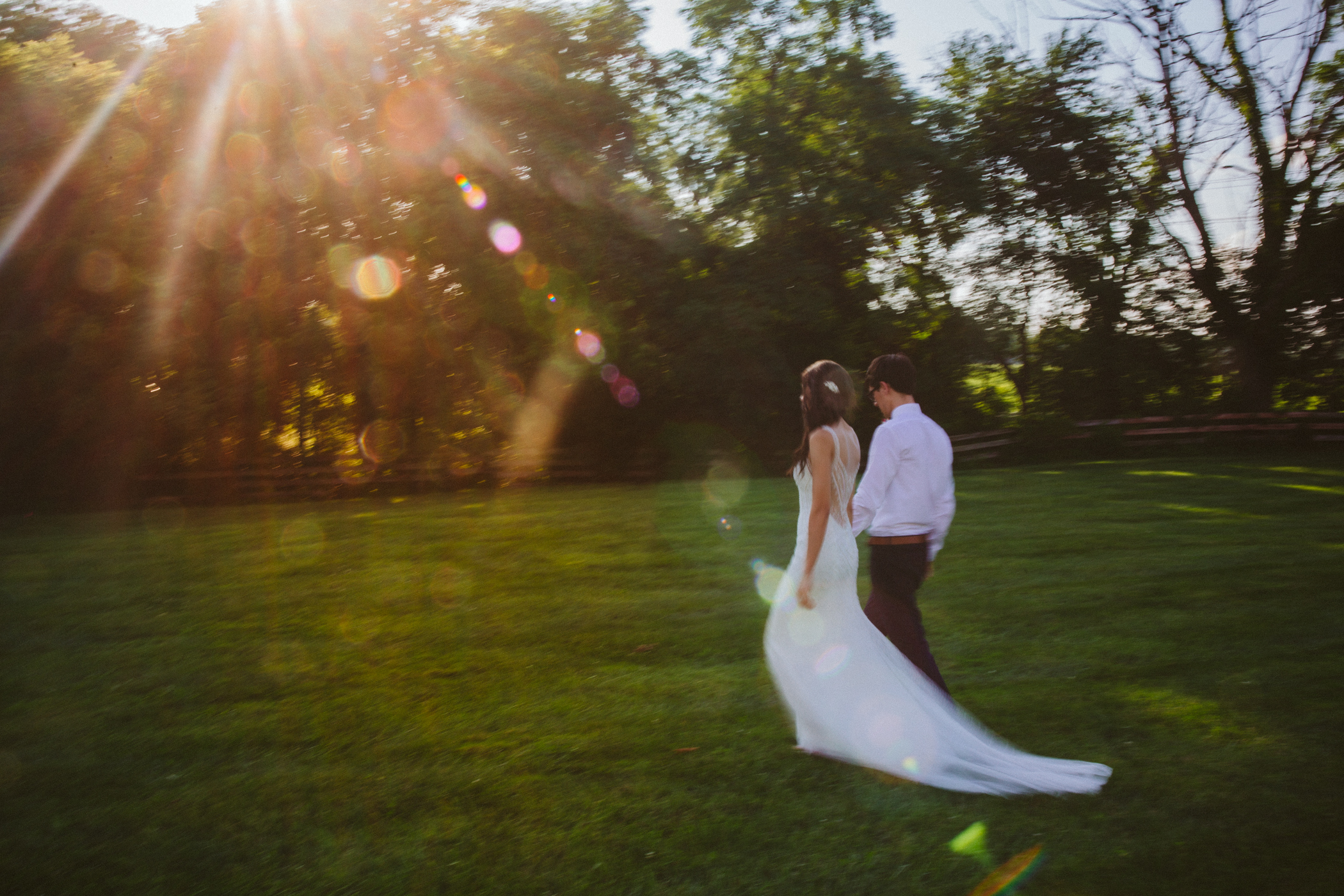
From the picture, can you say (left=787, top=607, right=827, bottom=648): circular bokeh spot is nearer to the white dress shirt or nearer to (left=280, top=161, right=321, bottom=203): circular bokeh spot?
the white dress shirt

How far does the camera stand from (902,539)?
14.6 ft

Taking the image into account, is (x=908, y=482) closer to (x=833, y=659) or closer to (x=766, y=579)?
(x=833, y=659)

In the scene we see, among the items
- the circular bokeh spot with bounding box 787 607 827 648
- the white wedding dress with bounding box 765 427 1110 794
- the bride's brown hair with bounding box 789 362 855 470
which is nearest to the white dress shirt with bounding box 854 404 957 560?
the white wedding dress with bounding box 765 427 1110 794

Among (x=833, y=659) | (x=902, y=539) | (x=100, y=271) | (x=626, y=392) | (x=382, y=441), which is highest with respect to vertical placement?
(x=100, y=271)

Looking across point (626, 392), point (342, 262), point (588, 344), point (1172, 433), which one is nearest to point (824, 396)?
point (588, 344)

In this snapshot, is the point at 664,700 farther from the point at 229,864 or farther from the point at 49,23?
the point at 49,23

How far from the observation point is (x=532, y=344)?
2347 cm

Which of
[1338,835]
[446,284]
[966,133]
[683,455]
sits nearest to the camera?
[1338,835]

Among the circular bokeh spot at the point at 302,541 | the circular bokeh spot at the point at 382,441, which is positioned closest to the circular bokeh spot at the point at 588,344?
the circular bokeh spot at the point at 382,441

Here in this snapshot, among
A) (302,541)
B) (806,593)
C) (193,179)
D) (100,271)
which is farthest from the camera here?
(100,271)

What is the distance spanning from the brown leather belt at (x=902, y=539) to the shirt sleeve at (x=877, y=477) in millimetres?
108

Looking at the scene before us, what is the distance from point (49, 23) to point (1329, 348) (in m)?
38.8

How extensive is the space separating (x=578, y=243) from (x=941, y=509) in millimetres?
18464

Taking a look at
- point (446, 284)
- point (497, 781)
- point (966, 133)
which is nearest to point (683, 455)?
point (446, 284)
